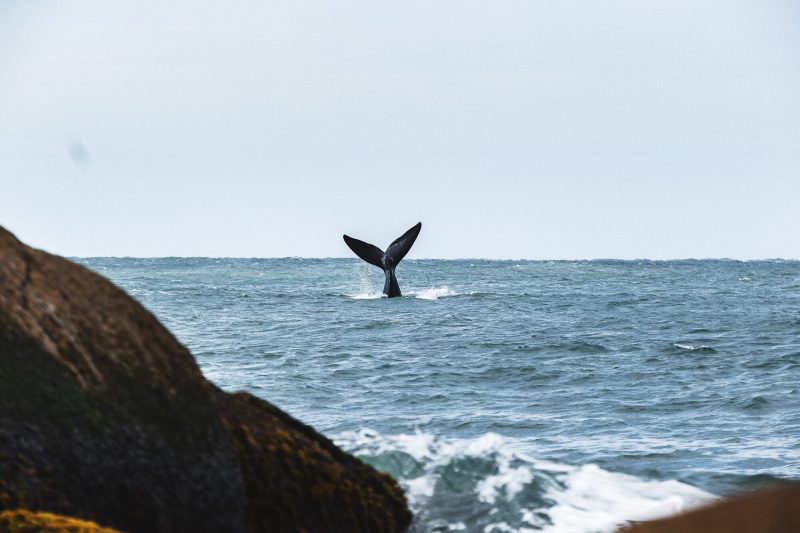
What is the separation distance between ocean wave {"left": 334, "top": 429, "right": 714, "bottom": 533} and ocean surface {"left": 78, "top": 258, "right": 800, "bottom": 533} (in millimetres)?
25

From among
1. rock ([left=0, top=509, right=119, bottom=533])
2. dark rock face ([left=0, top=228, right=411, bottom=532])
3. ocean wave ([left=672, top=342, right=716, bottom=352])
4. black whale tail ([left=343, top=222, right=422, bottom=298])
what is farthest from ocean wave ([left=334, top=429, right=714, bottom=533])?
black whale tail ([left=343, top=222, right=422, bottom=298])

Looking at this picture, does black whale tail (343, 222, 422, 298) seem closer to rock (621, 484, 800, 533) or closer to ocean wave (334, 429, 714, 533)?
ocean wave (334, 429, 714, 533)

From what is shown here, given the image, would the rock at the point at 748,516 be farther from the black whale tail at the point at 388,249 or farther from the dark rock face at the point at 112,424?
the black whale tail at the point at 388,249

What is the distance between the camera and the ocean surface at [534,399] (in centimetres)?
887

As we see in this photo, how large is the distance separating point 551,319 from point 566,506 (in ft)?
84.4

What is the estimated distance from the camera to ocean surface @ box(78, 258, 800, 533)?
8.87 metres

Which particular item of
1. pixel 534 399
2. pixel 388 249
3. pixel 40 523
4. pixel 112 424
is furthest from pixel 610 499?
pixel 388 249

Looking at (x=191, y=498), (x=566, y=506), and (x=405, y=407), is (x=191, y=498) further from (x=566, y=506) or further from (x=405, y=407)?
(x=405, y=407)

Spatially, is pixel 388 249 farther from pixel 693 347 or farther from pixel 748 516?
pixel 748 516

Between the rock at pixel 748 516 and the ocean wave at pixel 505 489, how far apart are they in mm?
5270

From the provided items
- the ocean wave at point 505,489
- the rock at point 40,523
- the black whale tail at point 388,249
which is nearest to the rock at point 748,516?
the rock at point 40,523

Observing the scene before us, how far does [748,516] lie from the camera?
2.14 m

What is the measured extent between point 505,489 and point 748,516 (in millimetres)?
6712

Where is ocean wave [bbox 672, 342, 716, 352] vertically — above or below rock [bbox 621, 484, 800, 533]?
below
